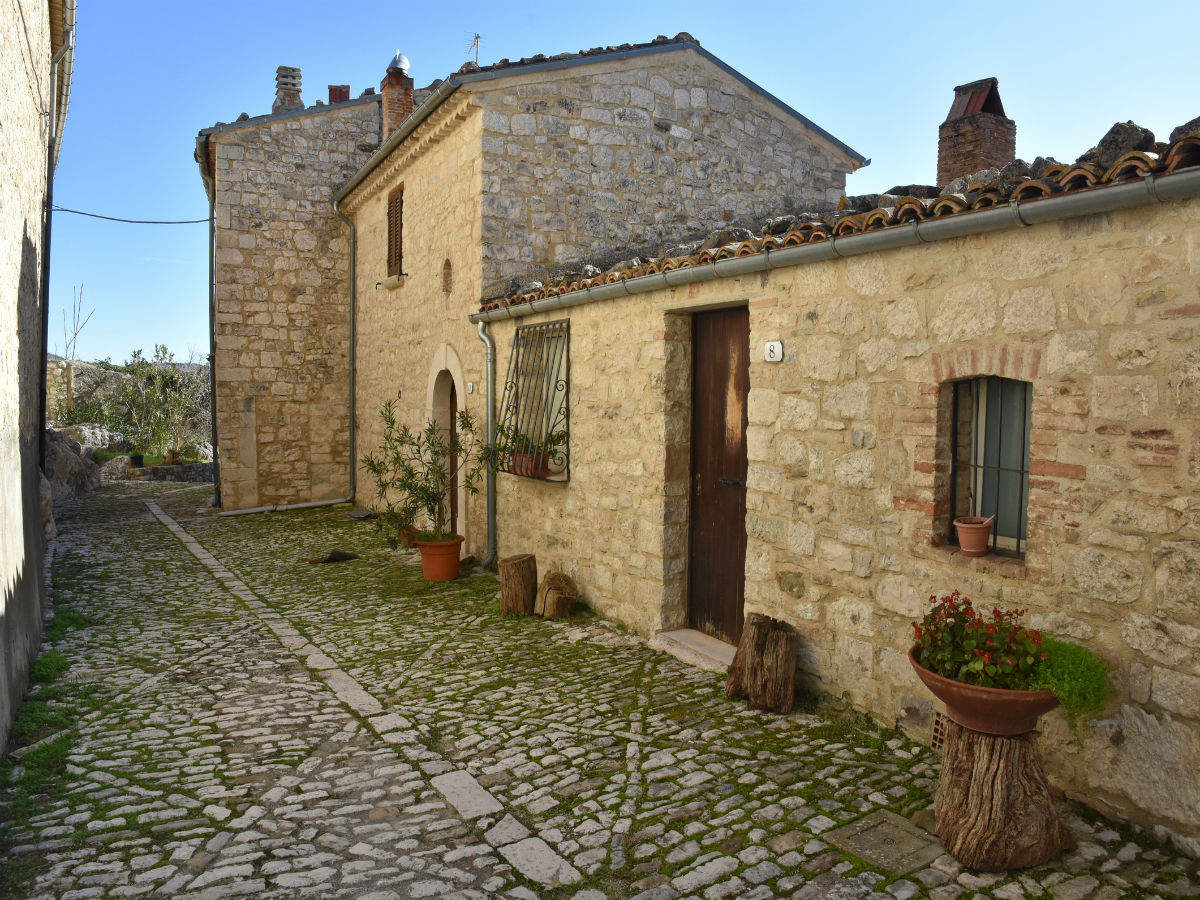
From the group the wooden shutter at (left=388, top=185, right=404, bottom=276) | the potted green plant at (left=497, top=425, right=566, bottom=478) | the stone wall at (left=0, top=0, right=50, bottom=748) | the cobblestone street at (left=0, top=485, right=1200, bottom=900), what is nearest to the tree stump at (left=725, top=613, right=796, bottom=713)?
the cobblestone street at (left=0, top=485, right=1200, bottom=900)

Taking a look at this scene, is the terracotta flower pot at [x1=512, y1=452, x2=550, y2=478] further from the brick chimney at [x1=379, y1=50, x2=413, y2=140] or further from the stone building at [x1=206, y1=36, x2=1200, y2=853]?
the brick chimney at [x1=379, y1=50, x2=413, y2=140]

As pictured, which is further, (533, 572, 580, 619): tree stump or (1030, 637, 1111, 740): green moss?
(533, 572, 580, 619): tree stump

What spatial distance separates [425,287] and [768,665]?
24.7 ft

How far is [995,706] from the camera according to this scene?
3.00 m

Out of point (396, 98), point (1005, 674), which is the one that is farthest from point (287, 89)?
point (1005, 674)

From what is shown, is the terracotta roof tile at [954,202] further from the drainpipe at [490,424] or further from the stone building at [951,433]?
the drainpipe at [490,424]

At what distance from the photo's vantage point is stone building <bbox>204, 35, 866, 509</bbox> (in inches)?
340

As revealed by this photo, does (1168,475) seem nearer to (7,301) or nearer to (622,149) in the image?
(7,301)

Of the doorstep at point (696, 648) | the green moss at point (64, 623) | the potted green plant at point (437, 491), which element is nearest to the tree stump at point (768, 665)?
the doorstep at point (696, 648)

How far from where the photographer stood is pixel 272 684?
17.7 feet

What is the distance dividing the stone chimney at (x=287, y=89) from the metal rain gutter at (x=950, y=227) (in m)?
12.1

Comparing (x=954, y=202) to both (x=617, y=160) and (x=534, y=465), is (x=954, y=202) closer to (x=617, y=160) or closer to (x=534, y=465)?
(x=534, y=465)

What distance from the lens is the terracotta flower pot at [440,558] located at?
8.27m

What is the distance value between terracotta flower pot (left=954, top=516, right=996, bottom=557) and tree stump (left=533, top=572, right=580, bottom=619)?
3.74m
